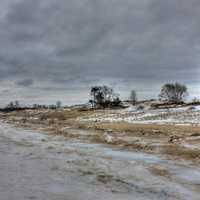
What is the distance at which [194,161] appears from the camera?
13.0 metres

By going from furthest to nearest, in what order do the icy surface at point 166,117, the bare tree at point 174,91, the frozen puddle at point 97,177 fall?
the bare tree at point 174,91
the icy surface at point 166,117
the frozen puddle at point 97,177

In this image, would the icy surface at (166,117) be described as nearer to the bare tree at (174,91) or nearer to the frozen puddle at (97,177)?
the frozen puddle at (97,177)

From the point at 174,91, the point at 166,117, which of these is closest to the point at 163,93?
the point at 174,91

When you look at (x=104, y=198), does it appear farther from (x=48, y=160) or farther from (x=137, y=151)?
(x=137, y=151)

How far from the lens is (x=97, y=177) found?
34.7 ft

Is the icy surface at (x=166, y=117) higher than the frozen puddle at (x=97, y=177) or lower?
higher

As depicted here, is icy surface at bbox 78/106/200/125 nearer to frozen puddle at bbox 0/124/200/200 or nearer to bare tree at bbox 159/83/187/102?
frozen puddle at bbox 0/124/200/200

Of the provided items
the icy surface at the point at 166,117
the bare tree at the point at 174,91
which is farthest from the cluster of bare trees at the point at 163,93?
the icy surface at the point at 166,117

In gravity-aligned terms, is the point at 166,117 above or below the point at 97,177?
above

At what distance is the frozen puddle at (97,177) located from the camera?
27.6 feet

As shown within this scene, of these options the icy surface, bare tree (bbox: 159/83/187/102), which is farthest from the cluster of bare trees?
the icy surface

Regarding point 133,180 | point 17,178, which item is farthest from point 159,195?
point 17,178

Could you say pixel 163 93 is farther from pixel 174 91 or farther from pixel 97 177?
pixel 97 177

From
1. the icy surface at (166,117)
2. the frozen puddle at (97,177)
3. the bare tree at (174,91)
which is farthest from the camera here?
the bare tree at (174,91)
